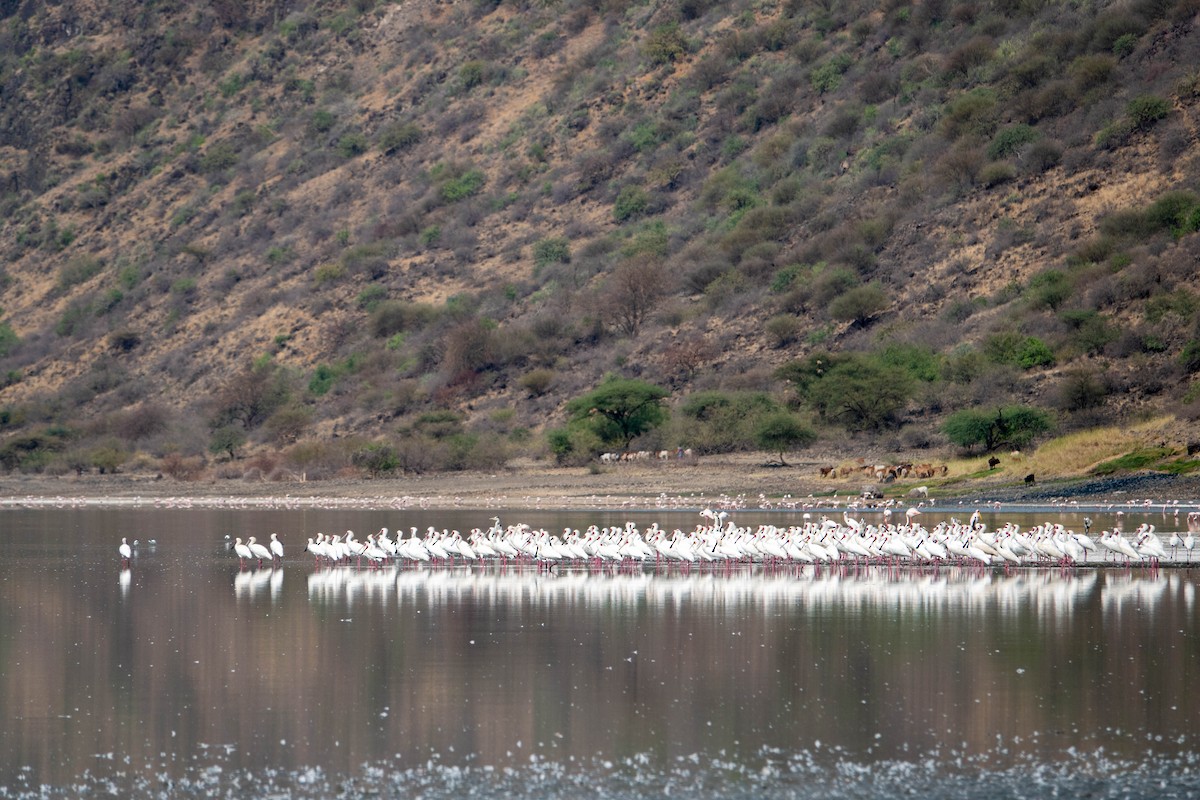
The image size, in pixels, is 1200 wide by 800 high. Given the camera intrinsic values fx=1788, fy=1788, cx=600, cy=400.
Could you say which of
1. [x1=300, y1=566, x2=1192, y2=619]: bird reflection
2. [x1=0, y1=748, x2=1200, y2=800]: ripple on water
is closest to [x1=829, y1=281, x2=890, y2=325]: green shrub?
[x1=300, y1=566, x2=1192, y2=619]: bird reflection

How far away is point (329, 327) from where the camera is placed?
80.8 m

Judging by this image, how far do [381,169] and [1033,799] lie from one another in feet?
262

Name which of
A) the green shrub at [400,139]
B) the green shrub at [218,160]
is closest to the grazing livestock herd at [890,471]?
the green shrub at [400,139]

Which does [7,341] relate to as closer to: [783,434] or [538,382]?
[538,382]

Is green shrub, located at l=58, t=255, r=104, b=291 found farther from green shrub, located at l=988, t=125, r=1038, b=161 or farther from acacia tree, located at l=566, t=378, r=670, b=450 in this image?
green shrub, located at l=988, t=125, r=1038, b=161

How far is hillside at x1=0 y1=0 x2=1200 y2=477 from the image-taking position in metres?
57.4

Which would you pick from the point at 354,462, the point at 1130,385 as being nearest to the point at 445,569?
the point at 1130,385

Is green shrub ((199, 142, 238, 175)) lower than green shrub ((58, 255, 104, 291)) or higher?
higher

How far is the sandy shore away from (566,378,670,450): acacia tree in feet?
7.50

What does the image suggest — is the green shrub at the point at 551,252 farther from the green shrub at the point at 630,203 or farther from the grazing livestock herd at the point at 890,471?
the grazing livestock herd at the point at 890,471

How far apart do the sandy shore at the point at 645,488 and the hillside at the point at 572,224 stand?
2168mm

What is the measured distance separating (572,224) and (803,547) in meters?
52.2

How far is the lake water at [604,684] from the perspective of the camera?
14.6m

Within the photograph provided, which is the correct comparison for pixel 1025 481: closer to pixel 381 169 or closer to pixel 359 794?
pixel 359 794
